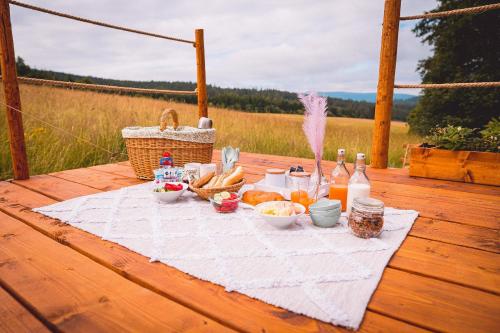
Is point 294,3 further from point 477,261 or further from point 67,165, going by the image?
point 477,261

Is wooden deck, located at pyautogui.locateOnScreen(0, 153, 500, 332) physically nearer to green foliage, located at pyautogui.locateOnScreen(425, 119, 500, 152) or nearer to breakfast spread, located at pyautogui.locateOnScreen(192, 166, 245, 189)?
breakfast spread, located at pyautogui.locateOnScreen(192, 166, 245, 189)

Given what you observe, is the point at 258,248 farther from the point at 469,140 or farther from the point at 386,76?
the point at 386,76

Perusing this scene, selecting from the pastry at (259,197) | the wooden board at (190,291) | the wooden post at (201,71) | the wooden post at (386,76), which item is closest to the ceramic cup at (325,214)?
the pastry at (259,197)

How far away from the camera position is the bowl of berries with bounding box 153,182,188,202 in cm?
143

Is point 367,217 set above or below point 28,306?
above

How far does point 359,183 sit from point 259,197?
0.42m

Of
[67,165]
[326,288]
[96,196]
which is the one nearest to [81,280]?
[326,288]

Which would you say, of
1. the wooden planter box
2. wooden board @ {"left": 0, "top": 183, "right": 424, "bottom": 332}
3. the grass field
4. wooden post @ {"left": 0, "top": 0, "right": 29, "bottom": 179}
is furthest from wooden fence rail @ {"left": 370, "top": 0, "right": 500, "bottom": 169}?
wooden post @ {"left": 0, "top": 0, "right": 29, "bottom": 179}

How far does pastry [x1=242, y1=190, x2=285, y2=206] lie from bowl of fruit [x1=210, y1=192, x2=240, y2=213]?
3.7 inches

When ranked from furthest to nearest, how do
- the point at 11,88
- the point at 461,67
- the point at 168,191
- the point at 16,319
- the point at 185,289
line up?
the point at 461,67, the point at 11,88, the point at 168,191, the point at 185,289, the point at 16,319

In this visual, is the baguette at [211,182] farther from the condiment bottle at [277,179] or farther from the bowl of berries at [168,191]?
the condiment bottle at [277,179]

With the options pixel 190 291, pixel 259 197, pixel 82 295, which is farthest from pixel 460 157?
pixel 82 295

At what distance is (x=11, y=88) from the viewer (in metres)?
1.75

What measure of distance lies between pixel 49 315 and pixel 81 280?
0.47 ft
